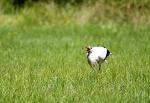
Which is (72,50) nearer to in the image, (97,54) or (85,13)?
(97,54)

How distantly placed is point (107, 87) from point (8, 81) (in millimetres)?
1306

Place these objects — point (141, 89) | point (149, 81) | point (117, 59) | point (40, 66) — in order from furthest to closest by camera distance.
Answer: point (117, 59) < point (40, 66) < point (149, 81) < point (141, 89)

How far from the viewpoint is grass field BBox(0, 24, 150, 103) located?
587cm

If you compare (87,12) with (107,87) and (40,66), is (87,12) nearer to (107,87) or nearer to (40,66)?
(40,66)

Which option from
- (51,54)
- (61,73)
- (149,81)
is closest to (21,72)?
(61,73)

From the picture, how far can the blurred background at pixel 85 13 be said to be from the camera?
16453 mm

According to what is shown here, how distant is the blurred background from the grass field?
2.26m

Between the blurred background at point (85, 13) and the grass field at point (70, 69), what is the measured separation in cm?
226

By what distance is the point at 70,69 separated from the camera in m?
7.64

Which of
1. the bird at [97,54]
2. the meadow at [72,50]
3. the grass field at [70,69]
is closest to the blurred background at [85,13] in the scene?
the meadow at [72,50]

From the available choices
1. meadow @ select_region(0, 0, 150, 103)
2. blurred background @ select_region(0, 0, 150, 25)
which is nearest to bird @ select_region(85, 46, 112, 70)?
meadow @ select_region(0, 0, 150, 103)

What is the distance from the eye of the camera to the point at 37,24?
A: 1664 cm

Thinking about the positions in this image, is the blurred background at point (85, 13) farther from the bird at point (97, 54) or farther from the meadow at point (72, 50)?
the bird at point (97, 54)

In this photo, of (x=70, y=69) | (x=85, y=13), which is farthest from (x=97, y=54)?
(x=85, y=13)
